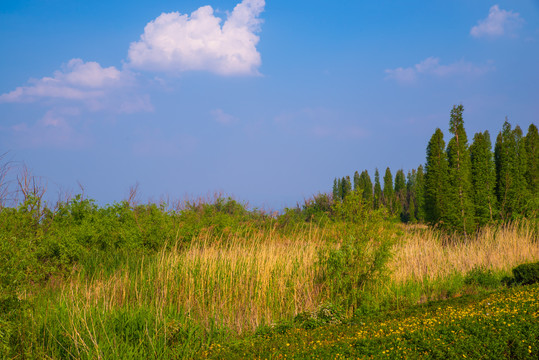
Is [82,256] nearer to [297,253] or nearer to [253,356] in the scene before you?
[297,253]

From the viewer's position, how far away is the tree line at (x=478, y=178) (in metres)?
16.0

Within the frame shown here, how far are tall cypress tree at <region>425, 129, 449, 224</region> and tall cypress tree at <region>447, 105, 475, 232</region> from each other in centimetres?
27

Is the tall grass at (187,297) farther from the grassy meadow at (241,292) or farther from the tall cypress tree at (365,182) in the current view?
the tall cypress tree at (365,182)

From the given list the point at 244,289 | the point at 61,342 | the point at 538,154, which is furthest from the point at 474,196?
the point at 61,342

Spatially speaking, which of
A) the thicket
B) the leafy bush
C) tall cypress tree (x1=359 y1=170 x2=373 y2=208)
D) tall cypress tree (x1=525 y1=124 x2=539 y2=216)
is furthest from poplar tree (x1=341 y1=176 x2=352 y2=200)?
the leafy bush

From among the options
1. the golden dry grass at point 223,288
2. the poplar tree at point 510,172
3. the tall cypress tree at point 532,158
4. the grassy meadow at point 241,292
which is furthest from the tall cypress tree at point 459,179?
the golden dry grass at point 223,288

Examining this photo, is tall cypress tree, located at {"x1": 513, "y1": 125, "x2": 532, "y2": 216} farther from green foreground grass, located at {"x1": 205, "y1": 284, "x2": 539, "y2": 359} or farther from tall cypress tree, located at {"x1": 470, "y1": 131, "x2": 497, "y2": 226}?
green foreground grass, located at {"x1": 205, "y1": 284, "x2": 539, "y2": 359}

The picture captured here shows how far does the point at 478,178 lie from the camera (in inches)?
696

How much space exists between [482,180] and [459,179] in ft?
7.69

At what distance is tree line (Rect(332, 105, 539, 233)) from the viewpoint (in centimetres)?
1602

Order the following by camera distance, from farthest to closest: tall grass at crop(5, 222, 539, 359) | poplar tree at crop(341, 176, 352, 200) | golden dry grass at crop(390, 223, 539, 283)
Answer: poplar tree at crop(341, 176, 352, 200) → golden dry grass at crop(390, 223, 539, 283) → tall grass at crop(5, 222, 539, 359)

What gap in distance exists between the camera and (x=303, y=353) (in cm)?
393

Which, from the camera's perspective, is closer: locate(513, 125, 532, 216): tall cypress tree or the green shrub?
the green shrub

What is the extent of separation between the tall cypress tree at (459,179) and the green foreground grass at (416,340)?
11.2 meters
